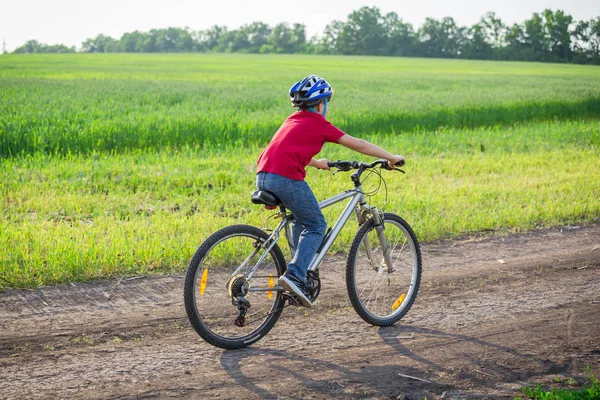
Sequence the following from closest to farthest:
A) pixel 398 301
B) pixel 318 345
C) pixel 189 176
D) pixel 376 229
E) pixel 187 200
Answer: pixel 318 345 → pixel 376 229 → pixel 398 301 → pixel 187 200 → pixel 189 176

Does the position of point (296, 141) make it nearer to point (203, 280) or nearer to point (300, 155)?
point (300, 155)

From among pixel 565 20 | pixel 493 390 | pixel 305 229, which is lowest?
pixel 493 390

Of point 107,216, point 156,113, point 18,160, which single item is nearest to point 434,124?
point 156,113

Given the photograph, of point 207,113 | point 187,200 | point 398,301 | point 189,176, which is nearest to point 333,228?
point 398,301

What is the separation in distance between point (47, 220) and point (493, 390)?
21.6 ft

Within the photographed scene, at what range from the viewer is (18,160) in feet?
42.8

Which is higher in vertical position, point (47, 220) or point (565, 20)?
point (565, 20)

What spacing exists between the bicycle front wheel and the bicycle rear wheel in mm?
739

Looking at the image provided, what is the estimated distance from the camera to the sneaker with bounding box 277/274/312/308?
5.21 meters

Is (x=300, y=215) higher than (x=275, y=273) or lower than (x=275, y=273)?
higher

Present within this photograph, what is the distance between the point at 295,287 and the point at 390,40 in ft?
443

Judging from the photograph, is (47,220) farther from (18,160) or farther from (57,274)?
(18,160)

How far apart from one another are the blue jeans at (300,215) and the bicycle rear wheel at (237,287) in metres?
0.19

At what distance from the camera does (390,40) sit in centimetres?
13488
